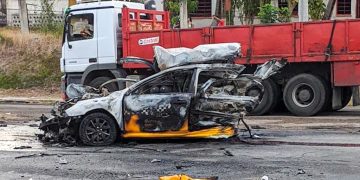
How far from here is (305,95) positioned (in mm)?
15406

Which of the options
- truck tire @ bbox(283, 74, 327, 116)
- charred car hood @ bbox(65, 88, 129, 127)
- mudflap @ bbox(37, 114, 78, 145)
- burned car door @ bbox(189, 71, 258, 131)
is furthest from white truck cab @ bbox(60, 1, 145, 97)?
burned car door @ bbox(189, 71, 258, 131)

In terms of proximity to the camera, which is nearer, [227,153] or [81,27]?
[227,153]

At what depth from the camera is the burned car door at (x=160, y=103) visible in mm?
10195

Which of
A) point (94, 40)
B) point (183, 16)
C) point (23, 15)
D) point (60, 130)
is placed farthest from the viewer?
point (23, 15)

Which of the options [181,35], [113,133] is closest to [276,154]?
[113,133]

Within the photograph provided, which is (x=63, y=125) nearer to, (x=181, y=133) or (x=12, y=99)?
(x=181, y=133)

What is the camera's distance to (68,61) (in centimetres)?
1753

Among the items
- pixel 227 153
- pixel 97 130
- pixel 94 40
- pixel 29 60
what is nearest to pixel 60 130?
pixel 97 130

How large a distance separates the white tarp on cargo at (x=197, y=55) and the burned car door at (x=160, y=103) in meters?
0.46

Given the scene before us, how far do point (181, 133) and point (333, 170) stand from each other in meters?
3.11

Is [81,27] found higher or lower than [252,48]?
higher

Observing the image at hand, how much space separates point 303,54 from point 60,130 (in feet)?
23.2

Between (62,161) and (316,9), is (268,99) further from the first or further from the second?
(316,9)

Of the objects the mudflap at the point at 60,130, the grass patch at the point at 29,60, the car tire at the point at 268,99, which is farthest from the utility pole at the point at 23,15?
the mudflap at the point at 60,130
